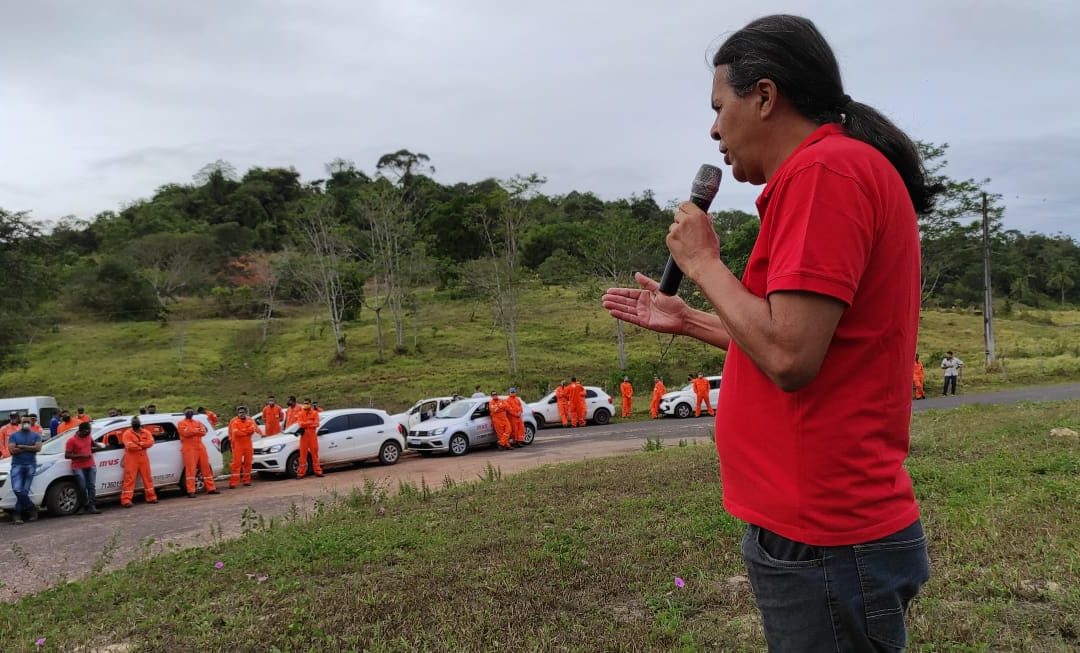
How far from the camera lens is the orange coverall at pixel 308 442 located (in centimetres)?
1512

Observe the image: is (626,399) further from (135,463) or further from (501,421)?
(135,463)

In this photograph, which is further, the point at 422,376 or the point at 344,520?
the point at 422,376

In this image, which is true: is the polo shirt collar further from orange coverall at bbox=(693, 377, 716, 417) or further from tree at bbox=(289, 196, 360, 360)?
tree at bbox=(289, 196, 360, 360)

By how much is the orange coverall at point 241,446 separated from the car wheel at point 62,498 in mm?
2950

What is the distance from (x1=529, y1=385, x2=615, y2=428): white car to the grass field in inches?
262

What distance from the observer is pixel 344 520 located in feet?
25.6

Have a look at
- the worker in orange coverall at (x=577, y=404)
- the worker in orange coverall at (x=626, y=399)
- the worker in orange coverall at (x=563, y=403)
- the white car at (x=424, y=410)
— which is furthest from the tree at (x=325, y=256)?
the worker in orange coverall at (x=577, y=404)

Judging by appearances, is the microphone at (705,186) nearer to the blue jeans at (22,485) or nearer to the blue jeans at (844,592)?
the blue jeans at (844,592)

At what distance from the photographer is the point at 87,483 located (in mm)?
11688

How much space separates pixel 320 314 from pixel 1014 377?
43560 mm

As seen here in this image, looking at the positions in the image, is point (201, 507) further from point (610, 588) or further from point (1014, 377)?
point (1014, 377)

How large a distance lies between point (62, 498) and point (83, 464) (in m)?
0.66

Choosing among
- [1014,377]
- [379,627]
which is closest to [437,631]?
[379,627]

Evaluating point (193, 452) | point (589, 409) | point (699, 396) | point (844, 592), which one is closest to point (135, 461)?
point (193, 452)
